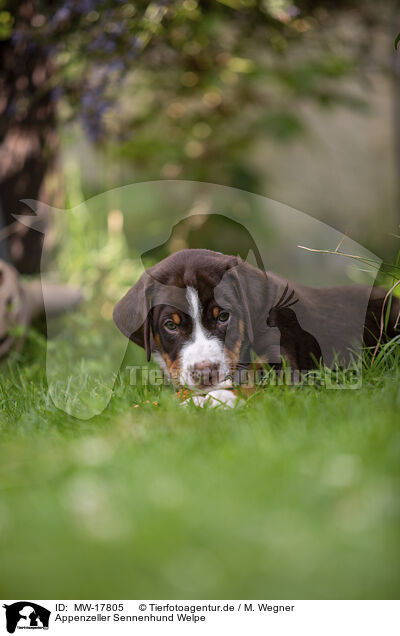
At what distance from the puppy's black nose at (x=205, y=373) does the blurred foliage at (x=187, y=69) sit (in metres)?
3.17

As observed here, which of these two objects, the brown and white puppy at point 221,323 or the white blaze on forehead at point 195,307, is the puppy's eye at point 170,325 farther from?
the white blaze on forehead at point 195,307

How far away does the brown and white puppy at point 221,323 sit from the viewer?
11.2ft

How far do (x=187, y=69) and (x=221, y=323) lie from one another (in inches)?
195

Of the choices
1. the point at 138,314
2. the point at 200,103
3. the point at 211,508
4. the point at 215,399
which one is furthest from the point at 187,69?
the point at 211,508

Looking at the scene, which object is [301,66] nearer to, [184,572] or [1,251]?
[1,251]

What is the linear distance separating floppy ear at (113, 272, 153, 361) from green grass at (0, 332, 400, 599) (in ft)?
2.98

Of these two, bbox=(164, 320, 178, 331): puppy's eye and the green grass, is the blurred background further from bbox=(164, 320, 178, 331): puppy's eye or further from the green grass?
the green grass

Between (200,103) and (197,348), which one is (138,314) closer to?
(197,348)

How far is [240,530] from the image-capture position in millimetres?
1759

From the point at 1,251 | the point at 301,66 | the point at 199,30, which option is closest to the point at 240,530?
the point at 1,251
